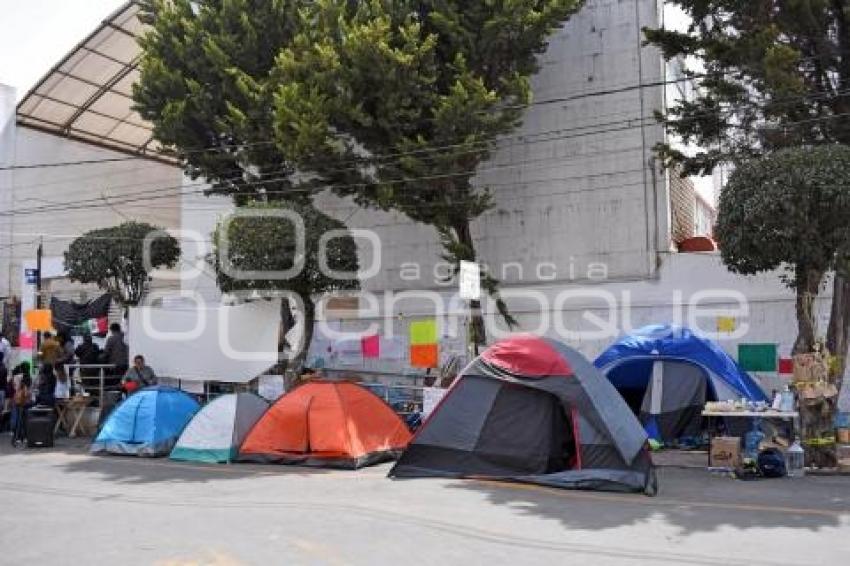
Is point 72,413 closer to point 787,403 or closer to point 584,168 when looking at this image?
point 584,168

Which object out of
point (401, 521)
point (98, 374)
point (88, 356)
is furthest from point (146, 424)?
point (401, 521)

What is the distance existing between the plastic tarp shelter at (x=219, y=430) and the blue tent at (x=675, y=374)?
618cm

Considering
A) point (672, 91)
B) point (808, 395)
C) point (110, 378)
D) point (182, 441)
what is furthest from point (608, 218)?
point (110, 378)

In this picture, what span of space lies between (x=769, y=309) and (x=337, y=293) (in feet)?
28.9

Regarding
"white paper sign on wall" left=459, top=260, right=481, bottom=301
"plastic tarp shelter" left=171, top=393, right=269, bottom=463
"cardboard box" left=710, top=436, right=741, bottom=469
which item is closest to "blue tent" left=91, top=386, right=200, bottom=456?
"plastic tarp shelter" left=171, top=393, right=269, bottom=463

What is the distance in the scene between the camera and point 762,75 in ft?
43.8

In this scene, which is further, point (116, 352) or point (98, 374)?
point (116, 352)

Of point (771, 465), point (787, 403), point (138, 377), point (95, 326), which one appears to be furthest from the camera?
point (95, 326)

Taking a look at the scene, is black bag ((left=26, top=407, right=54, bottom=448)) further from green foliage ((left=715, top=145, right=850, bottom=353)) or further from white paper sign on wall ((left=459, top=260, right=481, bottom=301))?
green foliage ((left=715, top=145, right=850, bottom=353))

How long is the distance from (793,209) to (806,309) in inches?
71.6

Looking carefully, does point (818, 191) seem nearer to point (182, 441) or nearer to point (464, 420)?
point (464, 420)

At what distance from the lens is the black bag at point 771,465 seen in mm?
11898

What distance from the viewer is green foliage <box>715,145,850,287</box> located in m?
11.4

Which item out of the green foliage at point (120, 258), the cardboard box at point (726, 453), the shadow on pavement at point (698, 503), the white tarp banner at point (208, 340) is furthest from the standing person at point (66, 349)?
the cardboard box at point (726, 453)
